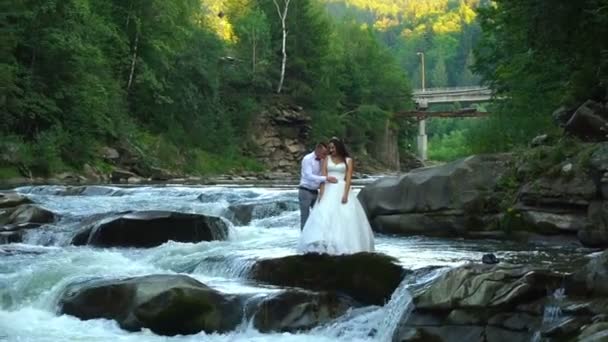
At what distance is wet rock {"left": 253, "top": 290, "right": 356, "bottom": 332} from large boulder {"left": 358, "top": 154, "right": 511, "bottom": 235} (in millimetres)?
6146

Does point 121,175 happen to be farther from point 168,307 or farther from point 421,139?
point 421,139

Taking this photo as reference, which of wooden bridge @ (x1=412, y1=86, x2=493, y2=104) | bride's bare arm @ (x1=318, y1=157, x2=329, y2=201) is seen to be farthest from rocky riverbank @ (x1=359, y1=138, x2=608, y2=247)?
wooden bridge @ (x1=412, y1=86, x2=493, y2=104)

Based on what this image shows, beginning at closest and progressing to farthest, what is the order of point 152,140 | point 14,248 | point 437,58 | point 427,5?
point 14,248 → point 152,140 → point 437,58 → point 427,5

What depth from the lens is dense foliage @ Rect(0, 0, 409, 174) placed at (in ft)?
110

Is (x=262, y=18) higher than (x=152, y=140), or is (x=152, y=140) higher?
(x=262, y=18)

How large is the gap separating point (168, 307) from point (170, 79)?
37428mm

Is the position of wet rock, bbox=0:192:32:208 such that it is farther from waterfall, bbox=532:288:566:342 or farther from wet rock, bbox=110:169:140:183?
wet rock, bbox=110:169:140:183

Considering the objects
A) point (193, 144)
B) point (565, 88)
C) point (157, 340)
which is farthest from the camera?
point (193, 144)

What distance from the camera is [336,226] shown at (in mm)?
12062

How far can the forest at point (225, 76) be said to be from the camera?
20.3 meters

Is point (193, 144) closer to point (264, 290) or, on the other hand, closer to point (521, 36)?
point (521, 36)

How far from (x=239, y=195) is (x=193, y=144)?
2571 centimetres

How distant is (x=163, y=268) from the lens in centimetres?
1341

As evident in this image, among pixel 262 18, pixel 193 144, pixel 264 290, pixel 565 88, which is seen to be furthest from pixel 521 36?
pixel 262 18
